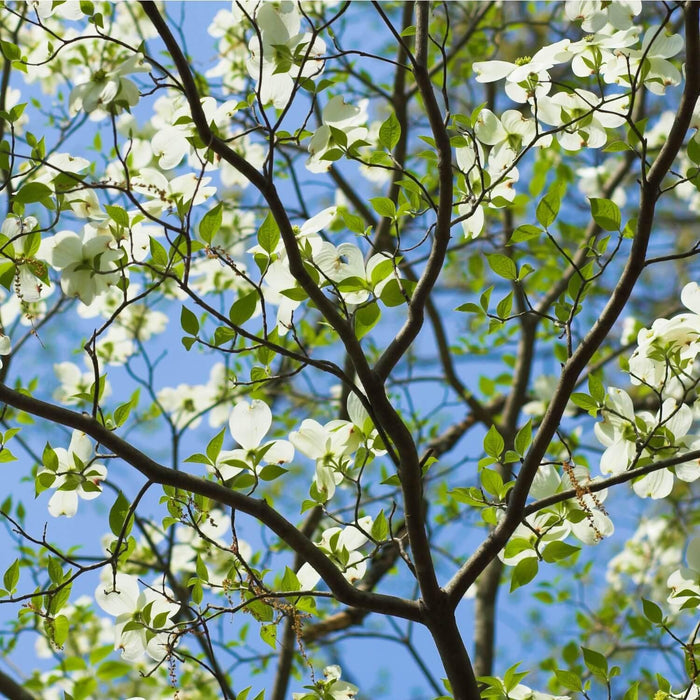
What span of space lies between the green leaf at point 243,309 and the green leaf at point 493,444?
1.09 feet

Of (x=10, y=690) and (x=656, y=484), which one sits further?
(x=10, y=690)

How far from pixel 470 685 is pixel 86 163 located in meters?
0.81

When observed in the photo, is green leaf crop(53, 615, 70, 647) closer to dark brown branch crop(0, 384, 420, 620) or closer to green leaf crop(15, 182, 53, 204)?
dark brown branch crop(0, 384, 420, 620)

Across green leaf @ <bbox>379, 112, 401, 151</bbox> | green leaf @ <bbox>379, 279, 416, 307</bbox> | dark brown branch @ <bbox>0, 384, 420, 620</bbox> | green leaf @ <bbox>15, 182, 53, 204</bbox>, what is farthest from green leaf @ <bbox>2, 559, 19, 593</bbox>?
green leaf @ <bbox>379, 112, 401, 151</bbox>

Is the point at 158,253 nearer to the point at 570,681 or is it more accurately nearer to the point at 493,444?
the point at 493,444

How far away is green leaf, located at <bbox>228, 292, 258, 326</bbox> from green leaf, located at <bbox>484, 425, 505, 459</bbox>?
0.33 m

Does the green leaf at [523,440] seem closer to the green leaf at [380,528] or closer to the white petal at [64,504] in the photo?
the green leaf at [380,528]

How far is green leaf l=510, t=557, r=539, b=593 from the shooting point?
104 centimetres

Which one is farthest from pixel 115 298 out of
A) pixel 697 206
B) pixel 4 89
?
pixel 697 206

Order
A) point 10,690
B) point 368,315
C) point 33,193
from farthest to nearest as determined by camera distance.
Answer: point 10,690
point 368,315
point 33,193

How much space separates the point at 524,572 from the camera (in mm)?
1049

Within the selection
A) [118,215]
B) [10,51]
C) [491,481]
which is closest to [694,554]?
[491,481]

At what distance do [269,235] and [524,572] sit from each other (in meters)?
0.51

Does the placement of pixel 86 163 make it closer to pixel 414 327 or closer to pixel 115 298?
pixel 414 327
